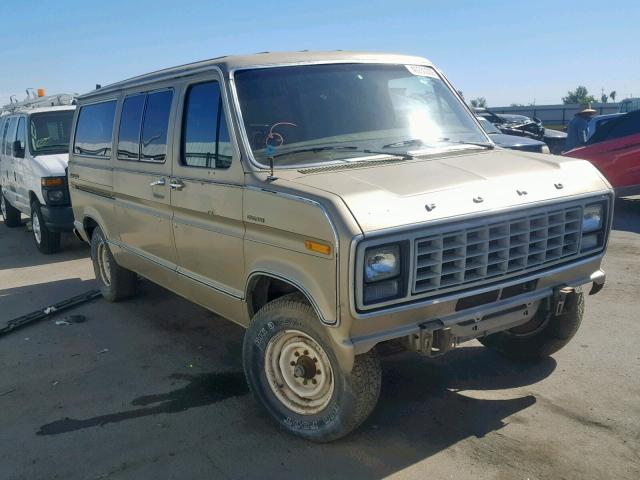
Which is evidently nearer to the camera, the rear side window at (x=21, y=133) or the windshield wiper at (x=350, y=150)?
the windshield wiper at (x=350, y=150)

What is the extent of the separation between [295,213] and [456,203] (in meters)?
0.86

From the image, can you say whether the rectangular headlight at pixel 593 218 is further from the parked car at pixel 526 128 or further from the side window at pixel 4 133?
the parked car at pixel 526 128

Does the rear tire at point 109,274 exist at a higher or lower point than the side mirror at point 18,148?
lower

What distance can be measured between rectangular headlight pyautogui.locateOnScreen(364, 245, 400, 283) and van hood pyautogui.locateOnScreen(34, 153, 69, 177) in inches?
→ 277

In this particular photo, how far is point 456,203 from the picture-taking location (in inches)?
132

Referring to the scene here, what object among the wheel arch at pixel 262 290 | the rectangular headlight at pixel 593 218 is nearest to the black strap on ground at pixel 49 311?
the wheel arch at pixel 262 290

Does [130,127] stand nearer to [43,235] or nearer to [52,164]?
[52,164]

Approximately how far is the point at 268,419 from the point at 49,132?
7.70 m

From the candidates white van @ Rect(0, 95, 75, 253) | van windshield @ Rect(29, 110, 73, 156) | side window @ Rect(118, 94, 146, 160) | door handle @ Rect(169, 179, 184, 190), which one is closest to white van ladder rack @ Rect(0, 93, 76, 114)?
white van @ Rect(0, 95, 75, 253)

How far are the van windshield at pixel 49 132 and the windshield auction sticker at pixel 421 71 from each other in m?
6.93

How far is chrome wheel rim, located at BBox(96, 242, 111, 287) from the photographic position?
6.84 metres

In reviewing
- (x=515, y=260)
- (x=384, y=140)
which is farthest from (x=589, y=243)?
(x=384, y=140)

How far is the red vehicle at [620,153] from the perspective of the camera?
10367 mm

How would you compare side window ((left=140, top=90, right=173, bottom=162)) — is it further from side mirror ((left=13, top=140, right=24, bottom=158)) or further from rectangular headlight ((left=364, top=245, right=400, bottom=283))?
side mirror ((left=13, top=140, right=24, bottom=158))
